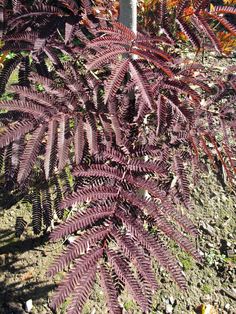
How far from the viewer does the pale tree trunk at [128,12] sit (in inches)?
63.8

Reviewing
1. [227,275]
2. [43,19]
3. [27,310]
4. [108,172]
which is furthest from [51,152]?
[227,275]

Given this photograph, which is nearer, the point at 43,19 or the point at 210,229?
the point at 43,19

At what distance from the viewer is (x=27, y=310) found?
2057mm

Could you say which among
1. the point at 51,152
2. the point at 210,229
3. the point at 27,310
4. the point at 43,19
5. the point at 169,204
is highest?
the point at 43,19

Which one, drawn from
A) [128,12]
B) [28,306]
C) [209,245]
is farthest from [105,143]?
[209,245]

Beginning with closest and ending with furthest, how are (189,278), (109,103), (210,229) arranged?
(109,103), (189,278), (210,229)

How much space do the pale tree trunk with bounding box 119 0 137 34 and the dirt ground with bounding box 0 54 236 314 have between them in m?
1.37

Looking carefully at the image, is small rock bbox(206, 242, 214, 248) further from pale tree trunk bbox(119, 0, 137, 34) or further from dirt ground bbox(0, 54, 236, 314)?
pale tree trunk bbox(119, 0, 137, 34)

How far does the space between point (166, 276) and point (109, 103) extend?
52.2 inches

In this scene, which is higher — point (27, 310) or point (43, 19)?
point (43, 19)

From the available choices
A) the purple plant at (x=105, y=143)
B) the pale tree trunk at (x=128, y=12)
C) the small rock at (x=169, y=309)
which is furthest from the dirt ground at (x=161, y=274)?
the pale tree trunk at (x=128, y=12)

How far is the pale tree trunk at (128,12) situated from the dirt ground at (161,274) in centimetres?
137

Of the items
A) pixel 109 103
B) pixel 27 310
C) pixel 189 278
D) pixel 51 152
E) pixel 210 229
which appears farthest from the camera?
pixel 210 229

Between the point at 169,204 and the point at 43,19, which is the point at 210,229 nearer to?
the point at 169,204
